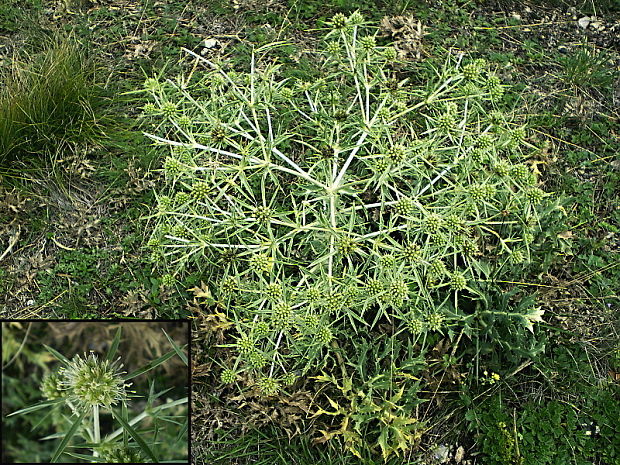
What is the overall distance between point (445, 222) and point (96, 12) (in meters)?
3.18

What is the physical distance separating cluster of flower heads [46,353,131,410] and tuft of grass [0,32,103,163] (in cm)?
205

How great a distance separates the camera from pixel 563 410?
3098 millimetres

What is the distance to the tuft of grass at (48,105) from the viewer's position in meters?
3.63

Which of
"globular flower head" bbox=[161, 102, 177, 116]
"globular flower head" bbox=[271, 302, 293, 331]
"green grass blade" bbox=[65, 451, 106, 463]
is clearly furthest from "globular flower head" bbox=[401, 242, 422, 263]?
"green grass blade" bbox=[65, 451, 106, 463]

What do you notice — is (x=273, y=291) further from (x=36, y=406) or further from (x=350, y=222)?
(x=36, y=406)

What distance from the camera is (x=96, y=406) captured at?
6.27 ft

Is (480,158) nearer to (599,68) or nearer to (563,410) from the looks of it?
(563,410)

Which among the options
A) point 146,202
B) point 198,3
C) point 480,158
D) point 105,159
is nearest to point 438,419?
point 480,158

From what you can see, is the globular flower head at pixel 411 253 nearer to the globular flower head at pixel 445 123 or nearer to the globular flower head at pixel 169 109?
the globular flower head at pixel 445 123

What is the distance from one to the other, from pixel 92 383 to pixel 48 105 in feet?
7.57

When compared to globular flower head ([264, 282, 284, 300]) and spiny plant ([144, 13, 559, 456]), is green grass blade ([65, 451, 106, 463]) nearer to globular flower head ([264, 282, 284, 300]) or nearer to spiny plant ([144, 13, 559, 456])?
spiny plant ([144, 13, 559, 456])

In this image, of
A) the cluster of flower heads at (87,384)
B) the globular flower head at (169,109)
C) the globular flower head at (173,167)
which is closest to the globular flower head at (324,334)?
the cluster of flower heads at (87,384)

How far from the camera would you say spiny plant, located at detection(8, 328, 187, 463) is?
6.15 ft

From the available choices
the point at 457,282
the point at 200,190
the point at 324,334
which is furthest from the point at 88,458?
the point at 457,282
